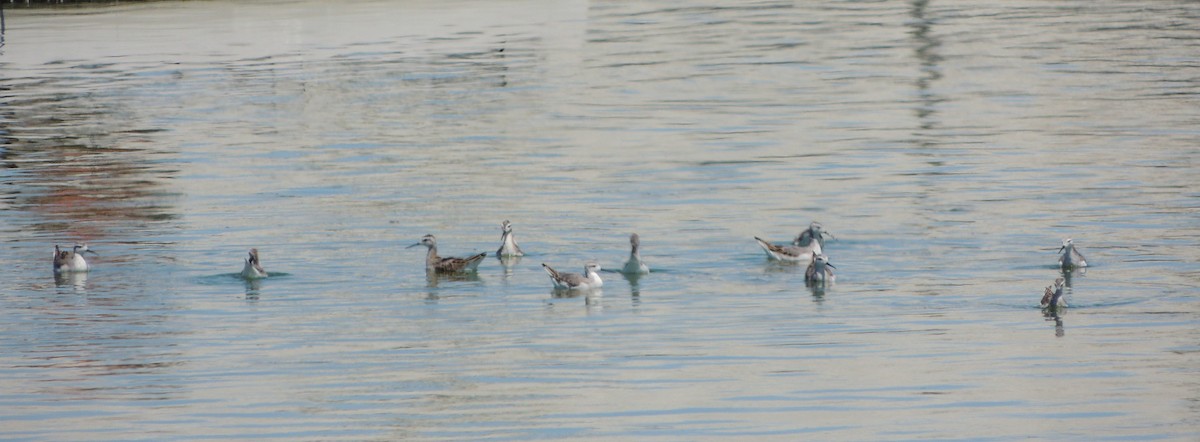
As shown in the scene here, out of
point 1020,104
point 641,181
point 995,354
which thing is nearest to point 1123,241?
point 995,354

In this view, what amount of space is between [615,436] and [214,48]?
58251 millimetres

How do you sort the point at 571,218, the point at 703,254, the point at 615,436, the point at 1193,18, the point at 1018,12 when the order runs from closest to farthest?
the point at 615,436 < the point at 703,254 < the point at 571,218 < the point at 1193,18 < the point at 1018,12

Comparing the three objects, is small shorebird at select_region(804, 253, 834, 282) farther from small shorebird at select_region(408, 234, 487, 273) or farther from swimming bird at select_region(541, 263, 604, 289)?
small shorebird at select_region(408, 234, 487, 273)

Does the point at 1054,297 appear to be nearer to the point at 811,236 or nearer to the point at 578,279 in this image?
the point at 811,236

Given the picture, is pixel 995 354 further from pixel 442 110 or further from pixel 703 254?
pixel 442 110

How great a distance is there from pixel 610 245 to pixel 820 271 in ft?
14.5

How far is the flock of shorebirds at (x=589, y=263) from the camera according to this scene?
959 inches

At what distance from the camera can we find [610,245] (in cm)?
2788

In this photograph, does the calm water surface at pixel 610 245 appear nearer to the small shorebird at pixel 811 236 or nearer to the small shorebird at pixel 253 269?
the small shorebird at pixel 253 269

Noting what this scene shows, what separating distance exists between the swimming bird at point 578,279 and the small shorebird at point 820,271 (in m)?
2.66

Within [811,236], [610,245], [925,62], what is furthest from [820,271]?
[925,62]

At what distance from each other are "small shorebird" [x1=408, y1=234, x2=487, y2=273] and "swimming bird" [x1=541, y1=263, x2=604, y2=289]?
133cm

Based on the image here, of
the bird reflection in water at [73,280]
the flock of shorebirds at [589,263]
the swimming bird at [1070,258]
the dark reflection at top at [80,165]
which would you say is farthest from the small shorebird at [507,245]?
the swimming bird at [1070,258]

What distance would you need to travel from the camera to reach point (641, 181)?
116 ft
